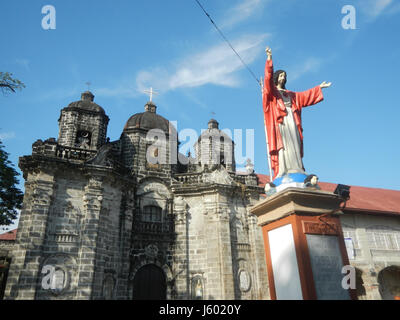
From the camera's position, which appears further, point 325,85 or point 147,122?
point 147,122

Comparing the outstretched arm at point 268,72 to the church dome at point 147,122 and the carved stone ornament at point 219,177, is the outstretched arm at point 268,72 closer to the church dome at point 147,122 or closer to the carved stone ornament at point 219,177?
the carved stone ornament at point 219,177

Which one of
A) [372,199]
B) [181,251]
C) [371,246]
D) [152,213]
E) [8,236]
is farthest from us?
[8,236]

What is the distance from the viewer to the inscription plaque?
15.6ft

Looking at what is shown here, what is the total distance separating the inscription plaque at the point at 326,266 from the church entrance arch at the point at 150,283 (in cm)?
1110

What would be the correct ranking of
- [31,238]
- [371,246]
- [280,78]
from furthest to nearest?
[371,246]
[31,238]
[280,78]

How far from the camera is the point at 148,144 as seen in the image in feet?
56.4

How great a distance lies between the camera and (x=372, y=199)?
757 inches

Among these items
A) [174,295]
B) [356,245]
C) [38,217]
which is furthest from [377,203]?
[38,217]

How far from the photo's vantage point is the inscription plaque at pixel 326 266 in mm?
4770

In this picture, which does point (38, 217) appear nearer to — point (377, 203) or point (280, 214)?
point (280, 214)

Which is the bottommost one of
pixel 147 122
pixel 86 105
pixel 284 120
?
pixel 284 120

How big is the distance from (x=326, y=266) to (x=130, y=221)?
11.4 meters

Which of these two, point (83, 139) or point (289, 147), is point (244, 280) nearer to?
point (289, 147)

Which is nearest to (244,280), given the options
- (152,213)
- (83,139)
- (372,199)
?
(152,213)
